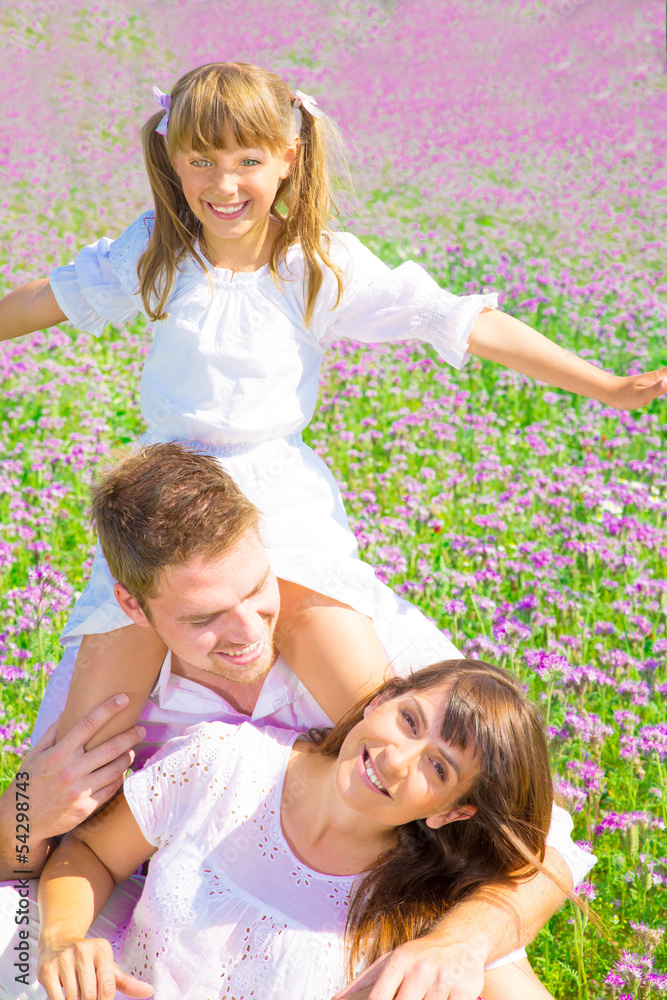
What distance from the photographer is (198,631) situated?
2.25m

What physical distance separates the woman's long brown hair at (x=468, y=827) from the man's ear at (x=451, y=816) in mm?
17

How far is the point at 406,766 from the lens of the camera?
80.3 inches

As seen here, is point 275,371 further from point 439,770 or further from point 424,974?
point 424,974

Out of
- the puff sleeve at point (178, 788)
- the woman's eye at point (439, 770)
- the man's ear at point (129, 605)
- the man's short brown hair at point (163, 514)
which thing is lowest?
the puff sleeve at point (178, 788)

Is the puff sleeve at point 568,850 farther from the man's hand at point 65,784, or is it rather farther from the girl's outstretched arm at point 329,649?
the man's hand at point 65,784

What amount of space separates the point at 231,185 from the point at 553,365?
96cm

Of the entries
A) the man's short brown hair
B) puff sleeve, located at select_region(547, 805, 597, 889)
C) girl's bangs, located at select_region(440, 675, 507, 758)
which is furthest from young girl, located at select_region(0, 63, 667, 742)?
puff sleeve, located at select_region(547, 805, 597, 889)

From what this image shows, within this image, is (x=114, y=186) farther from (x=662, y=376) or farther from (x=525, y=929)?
(x=525, y=929)

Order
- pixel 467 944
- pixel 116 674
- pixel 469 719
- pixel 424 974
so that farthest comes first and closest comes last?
pixel 116 674, pixel 469 719, pixel 467 944, pixel 424 974

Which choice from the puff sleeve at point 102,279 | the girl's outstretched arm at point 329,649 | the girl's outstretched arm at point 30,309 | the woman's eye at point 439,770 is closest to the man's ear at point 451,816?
the woman's eye at point 439,770

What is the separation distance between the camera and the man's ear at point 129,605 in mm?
2340

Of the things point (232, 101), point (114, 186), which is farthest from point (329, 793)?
point (114, 186)

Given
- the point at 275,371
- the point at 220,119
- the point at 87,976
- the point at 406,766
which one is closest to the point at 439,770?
the point at 406,766

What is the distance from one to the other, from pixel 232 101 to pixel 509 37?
38.4ft
